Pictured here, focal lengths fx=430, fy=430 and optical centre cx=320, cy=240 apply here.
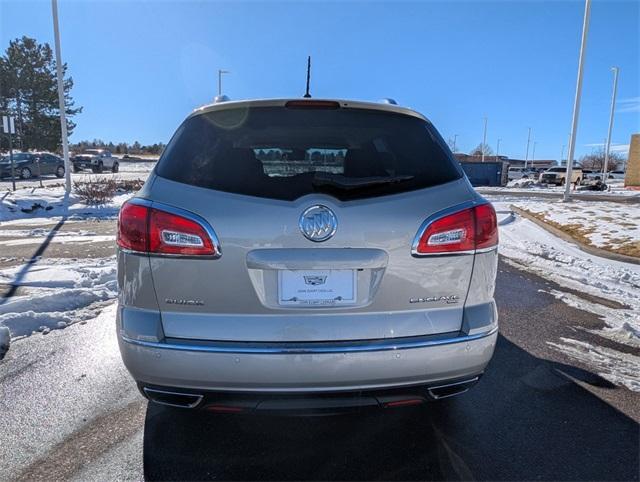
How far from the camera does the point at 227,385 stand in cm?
190

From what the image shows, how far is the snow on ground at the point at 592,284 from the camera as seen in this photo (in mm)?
3338

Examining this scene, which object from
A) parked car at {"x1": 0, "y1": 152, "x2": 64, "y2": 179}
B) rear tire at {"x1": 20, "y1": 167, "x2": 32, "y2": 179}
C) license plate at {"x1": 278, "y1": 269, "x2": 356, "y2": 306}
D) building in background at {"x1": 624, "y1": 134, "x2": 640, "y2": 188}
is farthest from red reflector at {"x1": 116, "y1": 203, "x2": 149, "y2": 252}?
building in background at {"x1": 624, "y1": 134, "x2": 640, "y2": 188}

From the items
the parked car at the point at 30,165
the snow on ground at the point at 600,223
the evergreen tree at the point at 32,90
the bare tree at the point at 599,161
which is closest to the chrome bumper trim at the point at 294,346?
the snow on ground at the point at 600,223

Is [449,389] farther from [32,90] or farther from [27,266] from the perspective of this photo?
[32,90]

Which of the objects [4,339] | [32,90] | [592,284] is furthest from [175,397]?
[32,90]

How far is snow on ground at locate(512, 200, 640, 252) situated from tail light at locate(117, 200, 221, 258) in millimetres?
7599

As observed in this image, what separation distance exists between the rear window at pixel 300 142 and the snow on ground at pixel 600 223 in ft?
21.9

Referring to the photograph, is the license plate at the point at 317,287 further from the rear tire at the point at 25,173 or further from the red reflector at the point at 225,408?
the rear tire at the point at 25,173

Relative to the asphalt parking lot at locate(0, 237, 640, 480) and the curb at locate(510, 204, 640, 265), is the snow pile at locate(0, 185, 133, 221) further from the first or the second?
the curb at locate(510, 204, 640, 265)

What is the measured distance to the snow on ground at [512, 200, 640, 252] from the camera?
770 cm

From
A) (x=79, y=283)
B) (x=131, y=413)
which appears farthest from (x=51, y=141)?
(x=131, y=413)

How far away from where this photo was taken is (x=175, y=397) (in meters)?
1.99

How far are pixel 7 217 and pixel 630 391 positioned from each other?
1309cm

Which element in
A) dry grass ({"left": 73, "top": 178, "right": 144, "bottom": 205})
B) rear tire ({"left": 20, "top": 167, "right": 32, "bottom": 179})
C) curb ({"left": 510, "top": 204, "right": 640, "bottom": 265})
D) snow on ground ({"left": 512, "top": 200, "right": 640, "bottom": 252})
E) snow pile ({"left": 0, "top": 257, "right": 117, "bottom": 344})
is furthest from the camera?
rear tire ({"left": 20, "top": 167, "right": 32, "bottom": 179})
